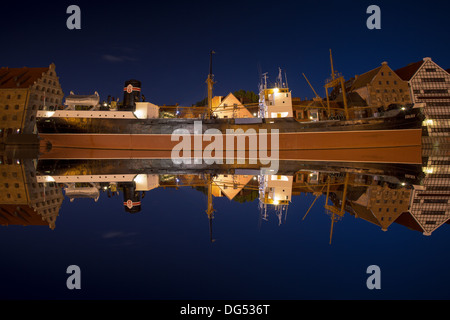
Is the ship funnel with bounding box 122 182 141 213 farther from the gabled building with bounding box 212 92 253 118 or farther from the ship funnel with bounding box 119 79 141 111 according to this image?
the gabled building with bounding box 212 92 253 118

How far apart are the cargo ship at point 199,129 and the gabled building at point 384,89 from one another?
69.8ft

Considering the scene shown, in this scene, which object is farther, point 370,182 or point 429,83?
point 429,83

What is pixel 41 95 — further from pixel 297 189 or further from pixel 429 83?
pixel 429 83

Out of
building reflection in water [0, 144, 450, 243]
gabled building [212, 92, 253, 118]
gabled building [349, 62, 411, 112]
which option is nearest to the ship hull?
gabled building [212, 92, 253, 118]

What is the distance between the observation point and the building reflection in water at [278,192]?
6.77 m

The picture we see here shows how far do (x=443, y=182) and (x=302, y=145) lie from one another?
15.8 meters

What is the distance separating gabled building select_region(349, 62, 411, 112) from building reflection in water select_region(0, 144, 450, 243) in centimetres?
3537

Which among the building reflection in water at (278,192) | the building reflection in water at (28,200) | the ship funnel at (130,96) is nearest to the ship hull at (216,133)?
the ship funnel at (130,96)

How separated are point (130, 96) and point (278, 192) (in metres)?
22.0

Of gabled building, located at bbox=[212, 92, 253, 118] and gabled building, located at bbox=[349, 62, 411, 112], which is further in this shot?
gabled building, located at bbox=[349, 62, 411, 112]

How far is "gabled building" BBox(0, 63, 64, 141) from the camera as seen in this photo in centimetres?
3975

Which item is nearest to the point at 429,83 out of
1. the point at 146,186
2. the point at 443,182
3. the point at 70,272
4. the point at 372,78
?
the point at 372,78

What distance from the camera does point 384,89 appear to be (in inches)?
1757

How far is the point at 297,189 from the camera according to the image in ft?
32.6
